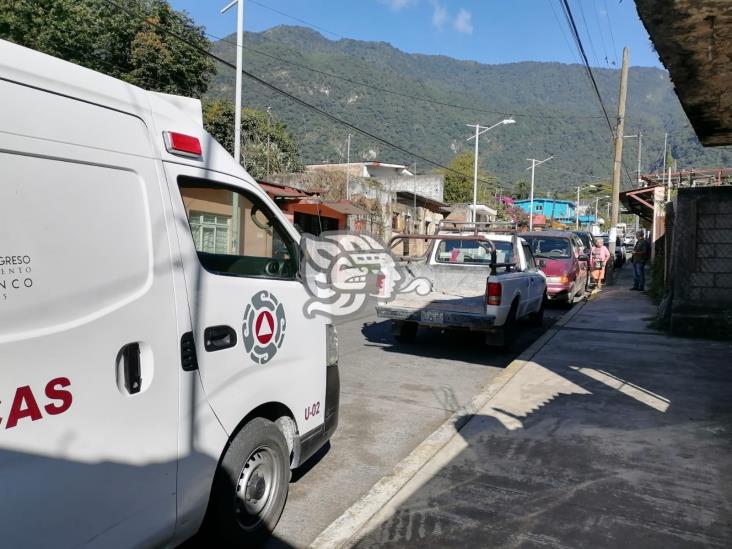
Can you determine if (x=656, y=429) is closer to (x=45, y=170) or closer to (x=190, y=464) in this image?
(x=190, y=464)

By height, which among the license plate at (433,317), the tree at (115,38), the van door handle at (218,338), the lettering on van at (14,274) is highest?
the tree at (115,38)

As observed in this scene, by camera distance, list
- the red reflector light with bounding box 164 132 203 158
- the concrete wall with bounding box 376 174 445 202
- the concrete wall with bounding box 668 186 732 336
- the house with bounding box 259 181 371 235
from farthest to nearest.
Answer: the concrete wall with bounding box 376 174 445 202 → the house with bounding box 259 181 371 235 → the concrete wall with bounding box 668 186 732 336 → the red reflector light with bounding box 164 132 203 158

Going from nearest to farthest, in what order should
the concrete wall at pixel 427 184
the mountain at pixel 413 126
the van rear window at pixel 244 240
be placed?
the van rear window at pixel 244 240
the concrete wall at pixel 427 184
the mountain at pixel 413 126

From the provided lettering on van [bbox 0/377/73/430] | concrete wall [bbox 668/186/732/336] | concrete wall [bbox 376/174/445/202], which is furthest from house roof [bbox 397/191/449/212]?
lettering on van [bbox 0/377/73/430]

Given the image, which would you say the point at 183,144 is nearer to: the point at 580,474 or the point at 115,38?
the point at 580,474

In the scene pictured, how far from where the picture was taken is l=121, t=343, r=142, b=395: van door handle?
2334mm

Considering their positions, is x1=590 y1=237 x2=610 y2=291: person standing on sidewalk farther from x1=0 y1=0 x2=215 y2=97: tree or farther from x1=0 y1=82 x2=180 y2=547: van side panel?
x1=0 y1=82 x2=180 y2=547: van side panel

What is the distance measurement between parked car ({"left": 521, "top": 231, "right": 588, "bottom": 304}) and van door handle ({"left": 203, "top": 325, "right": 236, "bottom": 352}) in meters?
11.3

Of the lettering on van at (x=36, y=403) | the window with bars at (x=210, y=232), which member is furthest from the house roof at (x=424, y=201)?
the lettering on van at (x=36, y=403)

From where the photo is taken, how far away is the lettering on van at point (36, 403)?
1.89 m

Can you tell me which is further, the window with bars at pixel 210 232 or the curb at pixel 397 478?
the curb at pixel 397 478

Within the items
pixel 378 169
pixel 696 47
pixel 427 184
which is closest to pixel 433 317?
pixel 696 47

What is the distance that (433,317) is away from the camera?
333 inches

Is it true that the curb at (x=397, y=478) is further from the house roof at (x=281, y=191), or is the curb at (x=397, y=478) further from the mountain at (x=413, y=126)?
the mountain at (x=413, y=126)
